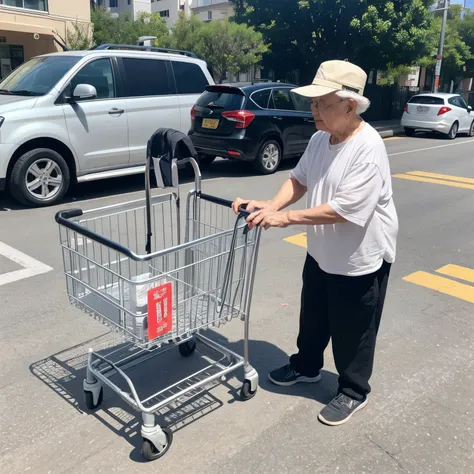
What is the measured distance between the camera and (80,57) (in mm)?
7617

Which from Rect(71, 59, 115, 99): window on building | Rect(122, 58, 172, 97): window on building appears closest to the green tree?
Rect(122, 58, 172, 97): window on building

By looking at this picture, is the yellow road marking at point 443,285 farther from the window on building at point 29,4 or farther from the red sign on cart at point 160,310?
the window on building at point 29,4

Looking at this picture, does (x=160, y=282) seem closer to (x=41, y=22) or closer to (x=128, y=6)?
(x=41, y=22)

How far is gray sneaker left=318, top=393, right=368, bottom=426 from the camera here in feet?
9.68

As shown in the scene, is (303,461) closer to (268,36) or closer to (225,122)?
(225,122)

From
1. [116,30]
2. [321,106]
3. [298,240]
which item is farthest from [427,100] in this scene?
[116,30]

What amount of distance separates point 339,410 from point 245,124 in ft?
→ 23.6

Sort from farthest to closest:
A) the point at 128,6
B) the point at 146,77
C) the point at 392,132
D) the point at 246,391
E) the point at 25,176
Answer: the point at 128,6
the point at 392,132
the point at 146,77
the point at 25,176
the point at 246,391

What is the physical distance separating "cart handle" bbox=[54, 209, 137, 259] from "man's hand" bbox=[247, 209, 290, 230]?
2.07 feet

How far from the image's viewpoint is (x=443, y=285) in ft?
16.5

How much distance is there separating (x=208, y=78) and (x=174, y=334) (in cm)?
751

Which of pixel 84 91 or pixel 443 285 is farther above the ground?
pixel 84 91

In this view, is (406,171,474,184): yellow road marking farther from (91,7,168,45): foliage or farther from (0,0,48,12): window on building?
(91,7,168,45): foliage

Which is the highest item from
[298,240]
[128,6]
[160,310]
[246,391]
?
[128,6]
